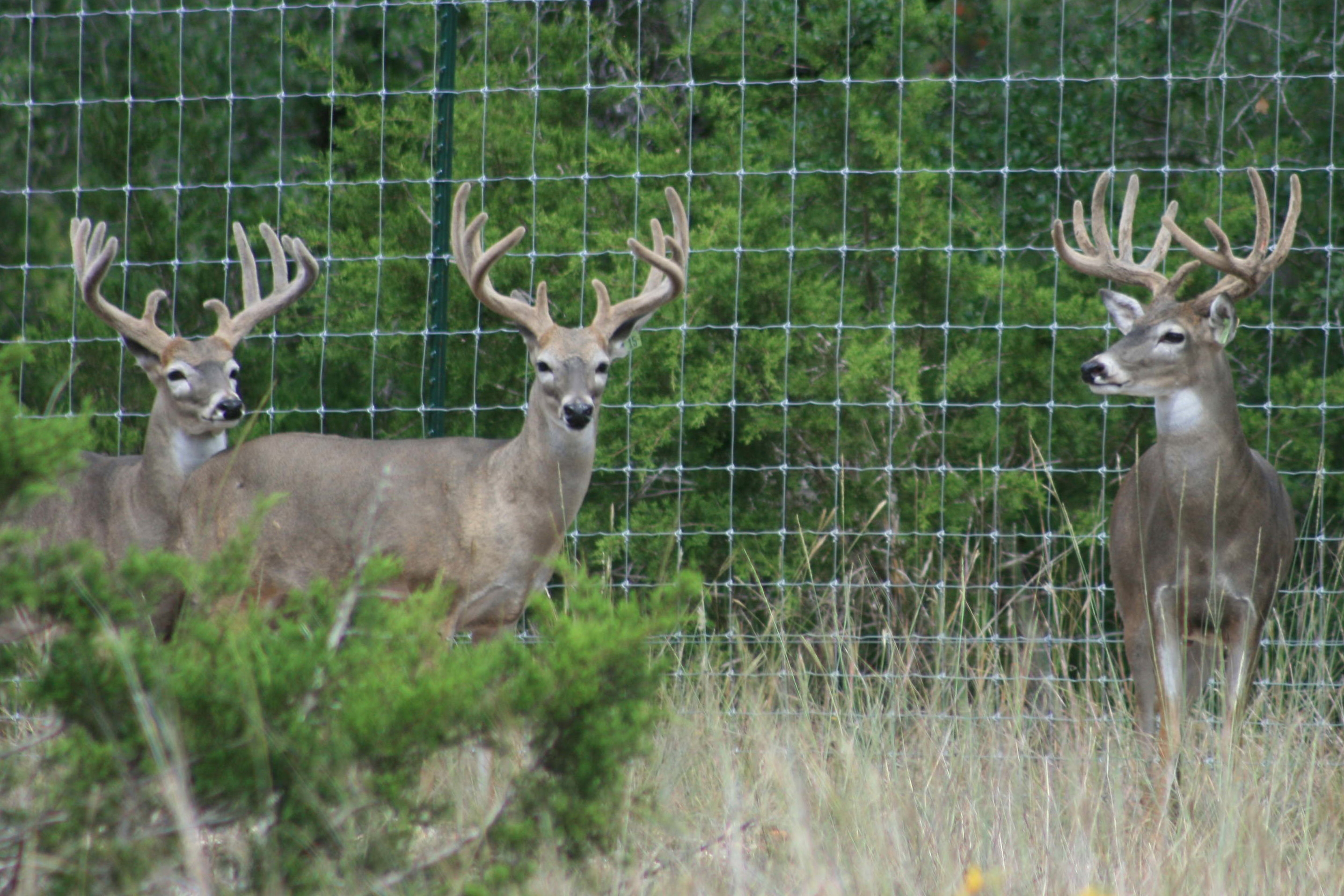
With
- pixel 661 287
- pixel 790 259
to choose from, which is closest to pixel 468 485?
pixel 661 287

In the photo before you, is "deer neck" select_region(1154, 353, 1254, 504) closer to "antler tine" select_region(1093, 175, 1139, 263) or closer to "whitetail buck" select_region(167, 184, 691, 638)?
"antler tine" select_region(1093, 175, 1139, 263)

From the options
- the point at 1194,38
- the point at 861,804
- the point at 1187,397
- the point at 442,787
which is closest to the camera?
the point at 861,804

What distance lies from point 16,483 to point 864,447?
4586 millimetres

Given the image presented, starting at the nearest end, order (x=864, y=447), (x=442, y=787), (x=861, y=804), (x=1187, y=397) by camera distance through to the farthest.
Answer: (x=861, y=804)
(x=442, y=787)
(x=1187, y=397)
(x=864, y=447)

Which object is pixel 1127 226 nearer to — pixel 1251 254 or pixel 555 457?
pixel 1251 254

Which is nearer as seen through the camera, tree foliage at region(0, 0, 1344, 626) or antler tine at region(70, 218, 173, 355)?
antler tine at region(70, 218, 173, 355)

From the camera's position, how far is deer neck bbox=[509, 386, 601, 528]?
534cm

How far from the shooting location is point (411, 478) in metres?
5.40

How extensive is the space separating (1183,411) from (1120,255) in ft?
2.02

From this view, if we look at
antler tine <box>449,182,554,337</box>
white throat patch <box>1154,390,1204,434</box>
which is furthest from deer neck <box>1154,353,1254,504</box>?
antler tine <box>449,182,554,337</box>

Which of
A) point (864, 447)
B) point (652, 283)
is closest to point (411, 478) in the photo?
point (652, 283)

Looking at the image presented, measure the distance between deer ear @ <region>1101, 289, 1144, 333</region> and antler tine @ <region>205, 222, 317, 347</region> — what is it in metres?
2.81

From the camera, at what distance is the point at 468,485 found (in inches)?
210

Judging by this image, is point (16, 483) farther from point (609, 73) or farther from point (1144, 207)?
point (609, 73)
